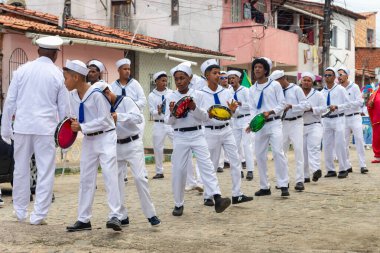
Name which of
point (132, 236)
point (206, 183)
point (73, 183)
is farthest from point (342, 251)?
point (73, 183)

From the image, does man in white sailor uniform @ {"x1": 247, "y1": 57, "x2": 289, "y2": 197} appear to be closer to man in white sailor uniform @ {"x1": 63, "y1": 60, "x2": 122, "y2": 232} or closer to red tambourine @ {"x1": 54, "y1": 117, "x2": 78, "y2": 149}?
man in white sailor uniform @ {"x1": 63, "y1": 60, "x2": 122, "y2": 232}

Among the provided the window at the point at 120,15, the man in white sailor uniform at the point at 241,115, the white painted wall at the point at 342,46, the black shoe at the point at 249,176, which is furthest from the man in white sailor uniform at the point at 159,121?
the white painted wall at the point at 342,46

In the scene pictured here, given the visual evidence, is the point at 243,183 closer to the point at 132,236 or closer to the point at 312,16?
the point at 132,236

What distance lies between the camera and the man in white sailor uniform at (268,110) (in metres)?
11.6

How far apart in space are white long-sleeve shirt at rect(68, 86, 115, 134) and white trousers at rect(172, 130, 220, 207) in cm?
162

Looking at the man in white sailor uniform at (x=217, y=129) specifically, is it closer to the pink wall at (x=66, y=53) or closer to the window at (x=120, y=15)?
the pink wall at (x=66, y=53)

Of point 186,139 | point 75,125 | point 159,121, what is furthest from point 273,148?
→ point 75,125

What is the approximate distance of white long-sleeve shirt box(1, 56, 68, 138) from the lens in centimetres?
874

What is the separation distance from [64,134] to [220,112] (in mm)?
2585

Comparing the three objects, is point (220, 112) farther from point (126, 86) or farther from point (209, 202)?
point (126, 86)

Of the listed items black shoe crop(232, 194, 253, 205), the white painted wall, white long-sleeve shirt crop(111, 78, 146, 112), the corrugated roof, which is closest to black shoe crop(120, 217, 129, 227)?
black shoe crop(232, 194, 253, 205)

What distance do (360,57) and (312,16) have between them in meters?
18.2

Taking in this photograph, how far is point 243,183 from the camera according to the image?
1405 centimetres

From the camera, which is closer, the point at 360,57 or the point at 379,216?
the point at 379,216
